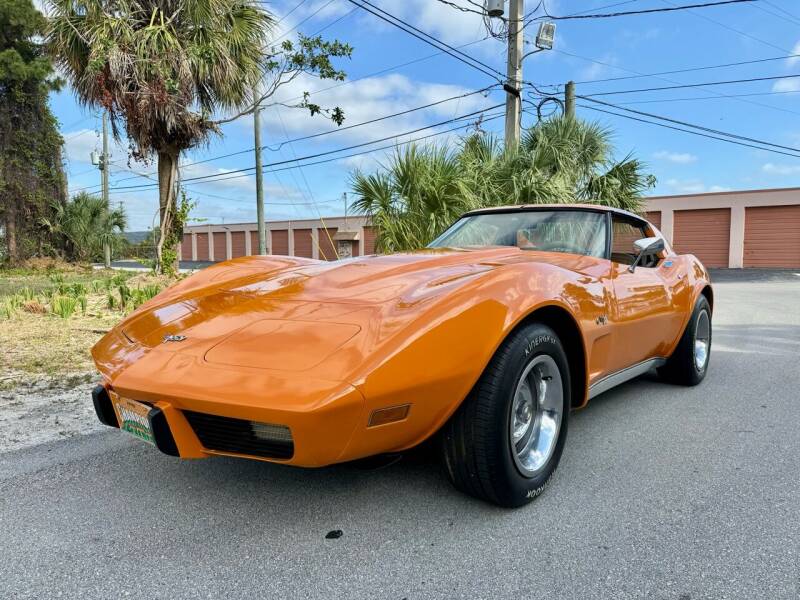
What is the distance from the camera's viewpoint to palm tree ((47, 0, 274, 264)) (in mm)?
9031

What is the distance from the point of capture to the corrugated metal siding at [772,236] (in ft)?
70.7

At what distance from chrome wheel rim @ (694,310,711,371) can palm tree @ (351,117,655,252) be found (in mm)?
3715

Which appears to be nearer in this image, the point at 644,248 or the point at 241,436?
the point at 241,436

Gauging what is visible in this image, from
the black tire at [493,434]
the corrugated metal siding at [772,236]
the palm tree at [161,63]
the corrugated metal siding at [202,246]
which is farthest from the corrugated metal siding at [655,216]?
the corrugated metal siding at [202,246]

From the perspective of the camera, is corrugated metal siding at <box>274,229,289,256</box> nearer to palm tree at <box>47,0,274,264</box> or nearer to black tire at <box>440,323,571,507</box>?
palm tree at <box>47,0,274,264</box>

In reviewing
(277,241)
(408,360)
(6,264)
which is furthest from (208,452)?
(277,241)

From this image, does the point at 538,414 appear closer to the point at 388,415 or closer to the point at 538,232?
the point at 388,415

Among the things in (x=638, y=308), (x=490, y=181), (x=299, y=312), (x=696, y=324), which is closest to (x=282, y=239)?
(x=490, y=181)

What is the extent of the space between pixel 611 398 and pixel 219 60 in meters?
8.80

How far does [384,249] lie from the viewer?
312 inches

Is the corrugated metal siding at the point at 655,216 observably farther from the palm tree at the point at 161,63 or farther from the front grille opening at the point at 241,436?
the front grille opening at the point at 241,436

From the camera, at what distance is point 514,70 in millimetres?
11688

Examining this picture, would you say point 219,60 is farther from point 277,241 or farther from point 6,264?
point 277,241

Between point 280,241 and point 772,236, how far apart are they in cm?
2815
